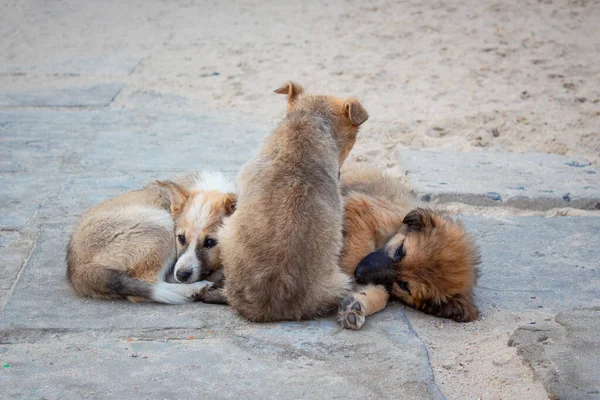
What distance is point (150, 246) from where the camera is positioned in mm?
4324

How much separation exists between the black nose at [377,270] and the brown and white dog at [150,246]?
2.89 ft

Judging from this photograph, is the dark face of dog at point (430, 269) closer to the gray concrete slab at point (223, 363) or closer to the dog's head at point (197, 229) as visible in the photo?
the gray concrete slab at point (223, 363)

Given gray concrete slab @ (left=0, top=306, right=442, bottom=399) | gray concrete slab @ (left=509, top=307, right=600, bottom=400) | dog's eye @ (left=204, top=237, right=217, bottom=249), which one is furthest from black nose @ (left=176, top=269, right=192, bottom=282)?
gray concrete slab @ (left=509, top=307, right=600, bottom=400)

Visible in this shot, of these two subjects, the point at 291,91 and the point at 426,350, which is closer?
the point at 426,350

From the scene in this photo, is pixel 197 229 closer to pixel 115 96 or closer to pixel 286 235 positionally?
pixel 286 235

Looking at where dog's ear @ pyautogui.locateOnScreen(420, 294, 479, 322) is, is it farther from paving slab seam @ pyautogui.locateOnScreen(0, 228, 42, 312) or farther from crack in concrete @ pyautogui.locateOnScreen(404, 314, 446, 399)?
paving slab seam @ pyautogui.locateOnScreen(0, 228, 42, 312)

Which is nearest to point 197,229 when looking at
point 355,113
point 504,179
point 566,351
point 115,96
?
point 355,113

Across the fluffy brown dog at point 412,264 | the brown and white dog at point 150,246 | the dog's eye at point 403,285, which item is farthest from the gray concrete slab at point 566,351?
the brown and white dog at point 150,246

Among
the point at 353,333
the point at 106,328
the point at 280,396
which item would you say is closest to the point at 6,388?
the point at 106,328

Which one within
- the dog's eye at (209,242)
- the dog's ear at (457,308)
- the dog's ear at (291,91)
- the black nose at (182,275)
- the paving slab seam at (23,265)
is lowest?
the paving slab seam at (23,265)

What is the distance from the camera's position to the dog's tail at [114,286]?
4090mm

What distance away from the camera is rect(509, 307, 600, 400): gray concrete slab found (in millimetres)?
3309

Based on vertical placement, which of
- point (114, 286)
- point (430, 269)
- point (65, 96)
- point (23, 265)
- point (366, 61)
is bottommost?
point (65, 96)

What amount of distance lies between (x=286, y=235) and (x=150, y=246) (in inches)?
35.9
